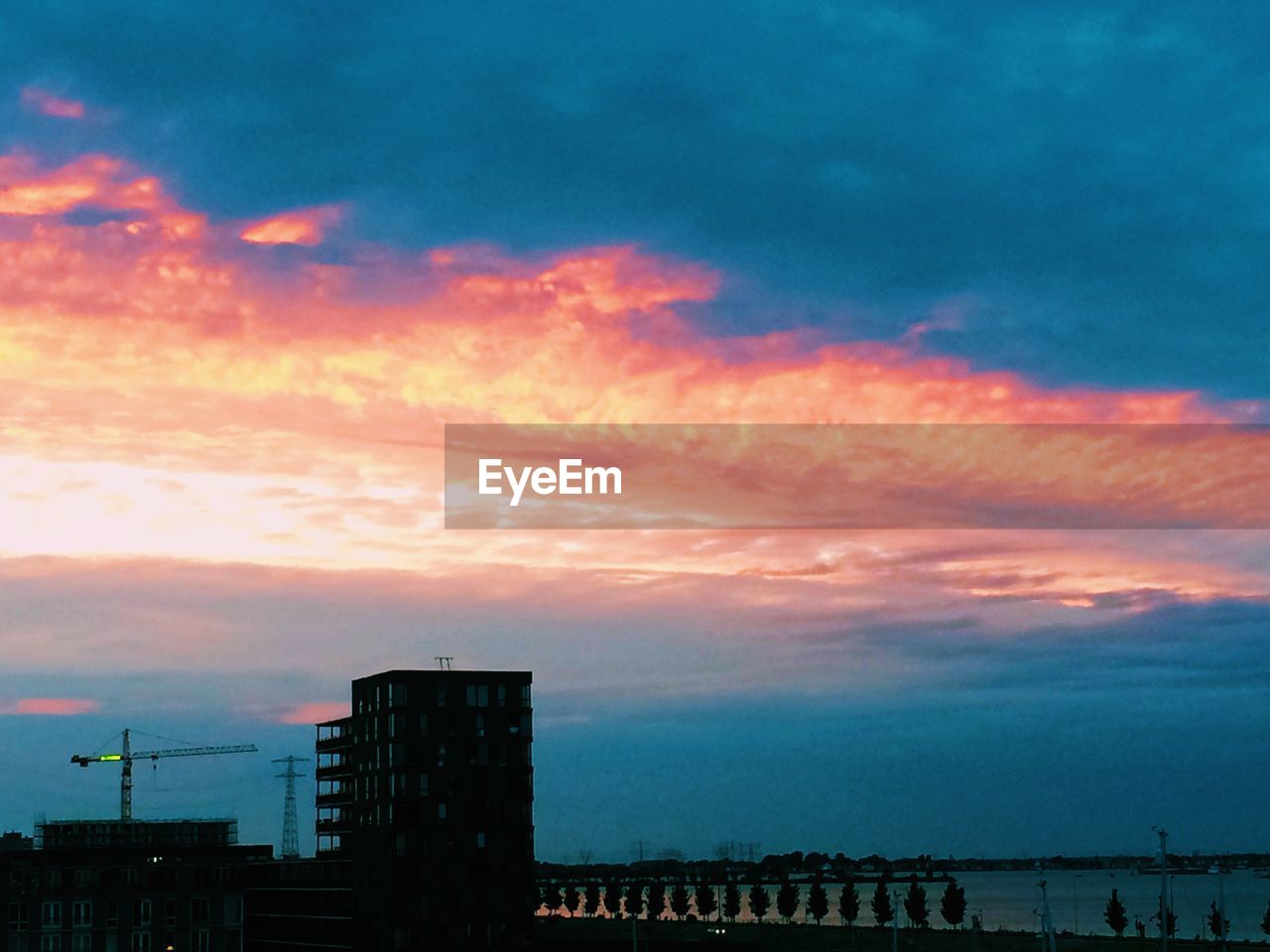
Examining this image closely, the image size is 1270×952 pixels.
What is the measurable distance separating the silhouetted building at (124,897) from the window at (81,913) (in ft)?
0.39

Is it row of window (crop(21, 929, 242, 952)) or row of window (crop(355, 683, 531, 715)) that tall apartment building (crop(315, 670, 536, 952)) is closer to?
row of window (crop(355, 683, 531, 715))

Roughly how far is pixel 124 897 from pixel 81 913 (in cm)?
511

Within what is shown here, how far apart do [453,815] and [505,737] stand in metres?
9.84

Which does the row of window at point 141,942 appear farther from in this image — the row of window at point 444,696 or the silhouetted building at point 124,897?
the row of window at point 444,696

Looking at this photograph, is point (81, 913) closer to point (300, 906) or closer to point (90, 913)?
point (90, 913)

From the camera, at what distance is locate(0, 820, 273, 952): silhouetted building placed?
17675cm

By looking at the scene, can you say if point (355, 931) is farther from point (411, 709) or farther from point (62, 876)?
point (62, 876)

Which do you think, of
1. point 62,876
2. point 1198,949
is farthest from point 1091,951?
point 62,876

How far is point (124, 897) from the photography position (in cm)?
18175

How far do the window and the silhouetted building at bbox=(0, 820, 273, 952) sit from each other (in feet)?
0.39

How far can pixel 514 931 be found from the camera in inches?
6063

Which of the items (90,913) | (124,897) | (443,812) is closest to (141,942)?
(124,897)

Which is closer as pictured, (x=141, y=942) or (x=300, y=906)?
(x=300, y=906)

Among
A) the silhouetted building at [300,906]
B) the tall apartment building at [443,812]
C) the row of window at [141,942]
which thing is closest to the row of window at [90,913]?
the row of window at [141,942]
